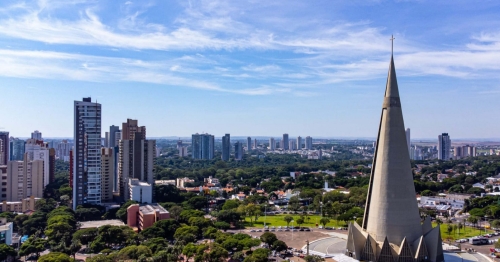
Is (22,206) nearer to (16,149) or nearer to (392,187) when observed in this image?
(392,187)

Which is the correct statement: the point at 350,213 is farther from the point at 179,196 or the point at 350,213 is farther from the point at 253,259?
the point at 179,196

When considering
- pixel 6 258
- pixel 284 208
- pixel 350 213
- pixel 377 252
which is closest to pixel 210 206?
pixel 284 208

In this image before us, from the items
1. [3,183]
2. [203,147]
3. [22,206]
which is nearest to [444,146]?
[203,147]

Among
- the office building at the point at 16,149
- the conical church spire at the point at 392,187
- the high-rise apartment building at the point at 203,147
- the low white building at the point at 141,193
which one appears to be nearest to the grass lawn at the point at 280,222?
the low white building at the point at 141,193

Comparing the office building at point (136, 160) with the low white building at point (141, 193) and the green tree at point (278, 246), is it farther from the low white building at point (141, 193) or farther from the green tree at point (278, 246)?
the green tree at point (278, 246)

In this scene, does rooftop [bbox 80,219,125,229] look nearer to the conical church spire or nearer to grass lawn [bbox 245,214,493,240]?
grass lawn [bbox 245,214,493,240]

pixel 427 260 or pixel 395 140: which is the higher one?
pixel 395 140
